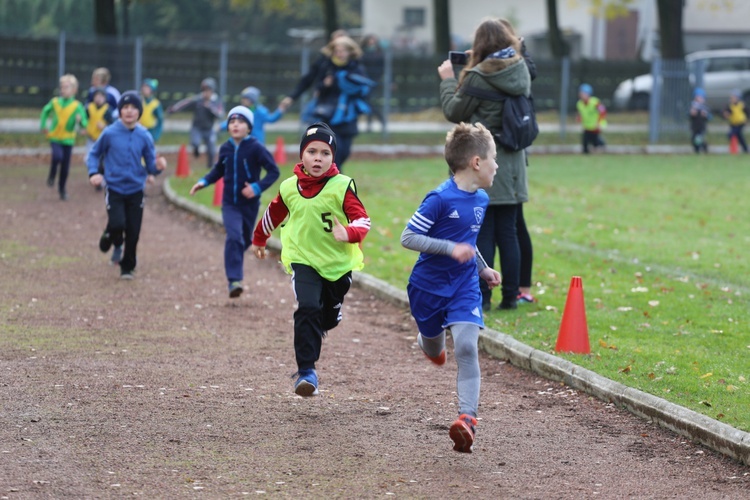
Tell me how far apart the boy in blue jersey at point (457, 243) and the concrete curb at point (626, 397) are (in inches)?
49.9

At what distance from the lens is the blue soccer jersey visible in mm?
6215

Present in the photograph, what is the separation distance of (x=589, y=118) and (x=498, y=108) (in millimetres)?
20793

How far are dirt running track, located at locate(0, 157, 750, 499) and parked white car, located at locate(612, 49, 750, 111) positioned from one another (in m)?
30.3

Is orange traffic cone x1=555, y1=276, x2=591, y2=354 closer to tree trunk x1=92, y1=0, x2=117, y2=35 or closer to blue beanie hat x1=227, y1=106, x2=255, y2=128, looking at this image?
blue beanie hat x1=227, y1=106, x2=255, y2=128

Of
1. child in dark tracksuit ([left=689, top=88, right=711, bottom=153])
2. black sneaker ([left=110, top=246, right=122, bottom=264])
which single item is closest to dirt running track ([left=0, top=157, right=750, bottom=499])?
black sneaker ([left=110, top=246, right=122, bottom=264])

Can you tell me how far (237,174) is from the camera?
1041cm

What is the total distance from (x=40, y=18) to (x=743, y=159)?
56197mm

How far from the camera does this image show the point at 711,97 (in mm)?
39438

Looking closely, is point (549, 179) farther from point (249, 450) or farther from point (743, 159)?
point (249, 450)

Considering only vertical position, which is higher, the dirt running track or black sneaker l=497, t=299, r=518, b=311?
black sneaker l=497, t=299, r=518, b=311

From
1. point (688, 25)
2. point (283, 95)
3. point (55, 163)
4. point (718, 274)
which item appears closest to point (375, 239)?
point (718, 274)

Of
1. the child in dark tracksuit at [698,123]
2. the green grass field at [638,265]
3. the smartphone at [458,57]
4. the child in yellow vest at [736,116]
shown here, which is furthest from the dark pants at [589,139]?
the smartphone at [458,57]

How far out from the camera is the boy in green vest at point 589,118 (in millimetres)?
28859

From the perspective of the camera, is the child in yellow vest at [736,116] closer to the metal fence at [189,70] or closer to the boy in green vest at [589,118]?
the boy in green vest at [589,118]
